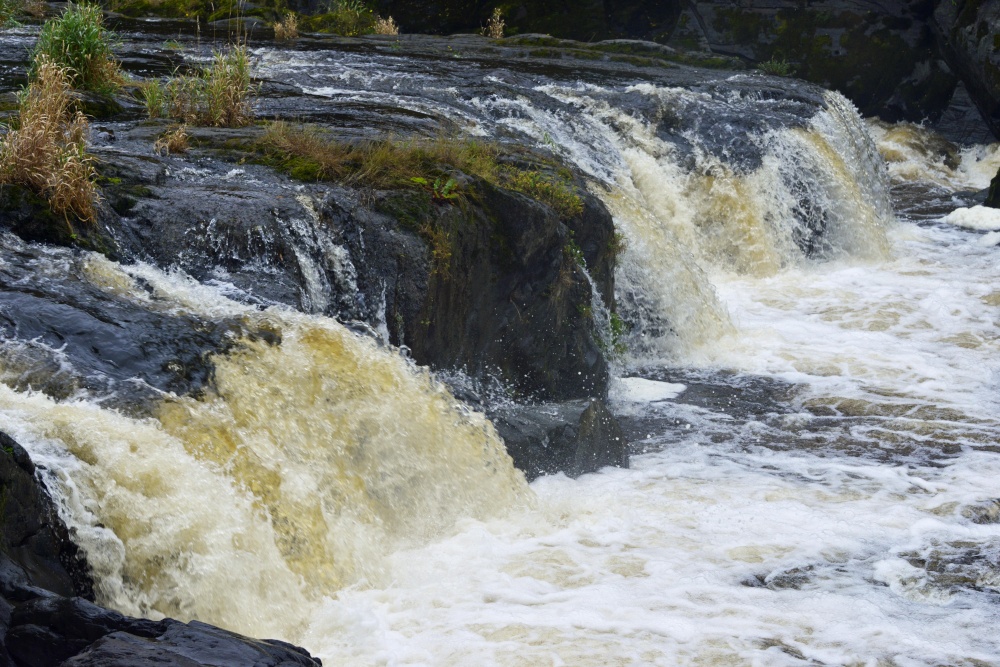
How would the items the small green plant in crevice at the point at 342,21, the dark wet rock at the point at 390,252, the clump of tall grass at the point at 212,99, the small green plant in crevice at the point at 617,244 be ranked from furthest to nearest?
the small green plant in crevice at the point at 342,21 < the small green plant in crevice at the point at 617,244 < the clump of tall grass at the point at 212,99 < the dark wet rock at the point at 390,252

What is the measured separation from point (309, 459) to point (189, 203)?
7.03ft

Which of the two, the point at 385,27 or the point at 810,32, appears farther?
the point at 810,32

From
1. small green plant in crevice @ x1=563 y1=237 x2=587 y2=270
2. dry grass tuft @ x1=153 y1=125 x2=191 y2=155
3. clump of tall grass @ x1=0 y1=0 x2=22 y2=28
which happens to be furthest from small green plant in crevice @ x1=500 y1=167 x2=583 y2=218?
clump of tall grass @ x1=0 y1=0 x2=22 y2=28

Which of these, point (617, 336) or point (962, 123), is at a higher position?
point (962, 123)

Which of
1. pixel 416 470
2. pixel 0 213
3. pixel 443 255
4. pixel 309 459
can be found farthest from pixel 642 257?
pixel 0 213

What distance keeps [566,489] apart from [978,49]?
→ 46.8ft

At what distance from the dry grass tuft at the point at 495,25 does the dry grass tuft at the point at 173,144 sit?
37.1ft

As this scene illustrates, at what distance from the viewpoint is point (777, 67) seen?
792 inches

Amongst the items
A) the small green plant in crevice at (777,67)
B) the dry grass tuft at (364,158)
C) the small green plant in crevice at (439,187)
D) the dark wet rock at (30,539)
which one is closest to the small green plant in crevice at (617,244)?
the dry grass tuft at (364,158)

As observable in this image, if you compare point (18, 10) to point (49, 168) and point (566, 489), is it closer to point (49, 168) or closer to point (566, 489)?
point (49, 168)

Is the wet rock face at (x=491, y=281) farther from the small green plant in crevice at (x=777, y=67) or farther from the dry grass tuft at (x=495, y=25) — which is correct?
the small green plant in crevice at (x=777, y=67)

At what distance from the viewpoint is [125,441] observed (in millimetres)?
4867

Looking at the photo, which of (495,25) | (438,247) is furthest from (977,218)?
(438,247)

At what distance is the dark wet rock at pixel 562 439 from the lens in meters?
7.45
